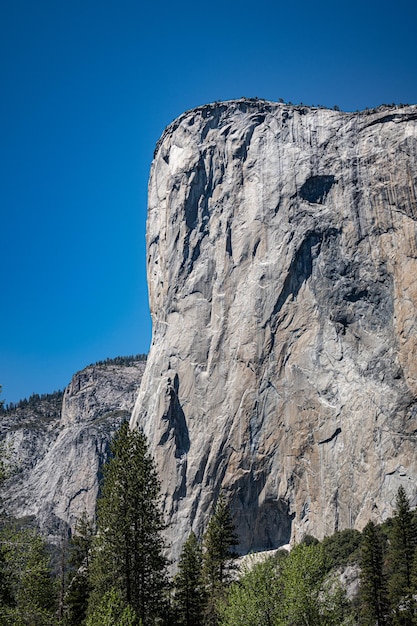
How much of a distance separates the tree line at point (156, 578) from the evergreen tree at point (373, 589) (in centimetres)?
6

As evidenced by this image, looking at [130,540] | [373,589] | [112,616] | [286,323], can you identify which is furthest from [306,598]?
[286,323]

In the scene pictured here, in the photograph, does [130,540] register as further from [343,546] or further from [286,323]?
[286,323]

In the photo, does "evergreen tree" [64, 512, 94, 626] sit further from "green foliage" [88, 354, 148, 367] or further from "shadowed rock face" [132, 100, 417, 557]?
"green foliage" [88, 354, 148, 367]

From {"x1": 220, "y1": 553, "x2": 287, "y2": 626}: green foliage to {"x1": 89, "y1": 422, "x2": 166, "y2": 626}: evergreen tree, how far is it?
441 cm

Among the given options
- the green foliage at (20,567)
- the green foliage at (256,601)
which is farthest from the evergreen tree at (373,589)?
the green foliage at (20,567)

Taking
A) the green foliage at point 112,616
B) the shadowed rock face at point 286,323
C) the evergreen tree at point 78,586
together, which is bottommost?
the green foliage at point 112,616

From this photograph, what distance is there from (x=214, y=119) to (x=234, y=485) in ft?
171

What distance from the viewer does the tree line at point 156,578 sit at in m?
20.2

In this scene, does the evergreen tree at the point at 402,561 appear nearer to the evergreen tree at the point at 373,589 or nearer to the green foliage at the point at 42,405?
the evergreen tree at the point at 373,589

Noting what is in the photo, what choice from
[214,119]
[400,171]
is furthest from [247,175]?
[400,171]

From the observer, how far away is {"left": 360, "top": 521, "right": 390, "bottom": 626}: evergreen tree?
3981 centimetres

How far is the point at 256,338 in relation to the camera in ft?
251

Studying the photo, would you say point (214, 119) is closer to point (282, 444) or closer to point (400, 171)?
point (400, 171)

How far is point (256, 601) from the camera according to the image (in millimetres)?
24578
